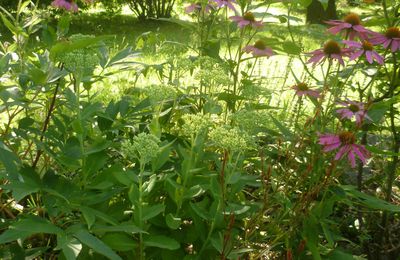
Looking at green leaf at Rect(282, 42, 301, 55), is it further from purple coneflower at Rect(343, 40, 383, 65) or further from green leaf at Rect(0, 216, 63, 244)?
green leaf at Rect(0, 216, 63, 244)

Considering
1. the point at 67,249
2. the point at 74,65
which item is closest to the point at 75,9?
the point at 74,65

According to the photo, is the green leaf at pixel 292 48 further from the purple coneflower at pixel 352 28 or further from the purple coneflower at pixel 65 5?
the purple coneflower at pixel 65 5

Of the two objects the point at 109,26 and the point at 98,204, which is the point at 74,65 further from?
the point at 109,26

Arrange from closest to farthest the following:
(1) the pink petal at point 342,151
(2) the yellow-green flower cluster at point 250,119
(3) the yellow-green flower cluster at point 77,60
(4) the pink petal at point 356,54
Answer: (3) the yellow-green flower cluster at point 77,60, (2) the yellow-green flower cluster at point 250,119, (1) the pink petal at point 342,151, (4) the pink petal at point 356,54

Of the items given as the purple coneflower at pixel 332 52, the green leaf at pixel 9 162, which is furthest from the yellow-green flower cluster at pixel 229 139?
the purple coneflower at pixel 332 52

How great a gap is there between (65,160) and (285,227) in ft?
2.48

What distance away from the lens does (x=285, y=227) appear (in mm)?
1681

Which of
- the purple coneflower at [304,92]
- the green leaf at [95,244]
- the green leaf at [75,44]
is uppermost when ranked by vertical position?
the green leaf at [75,44]

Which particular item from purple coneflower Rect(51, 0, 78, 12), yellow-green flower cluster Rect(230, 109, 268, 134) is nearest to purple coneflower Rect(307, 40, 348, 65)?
yellow-green flower cluster Rect(230, 109, 268, 134)

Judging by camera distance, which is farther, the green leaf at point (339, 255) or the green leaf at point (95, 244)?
the green leaf at point (339, 255)

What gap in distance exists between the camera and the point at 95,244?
3.39ft

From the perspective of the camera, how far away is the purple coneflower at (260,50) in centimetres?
Answer: 196

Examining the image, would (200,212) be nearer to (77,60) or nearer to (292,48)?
(77,60)

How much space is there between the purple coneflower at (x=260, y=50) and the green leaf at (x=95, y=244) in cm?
109
